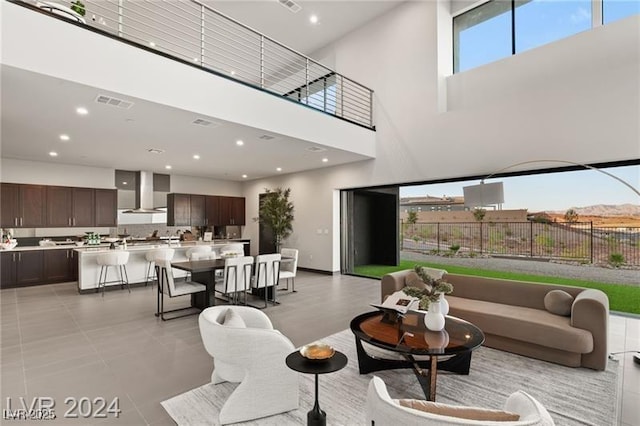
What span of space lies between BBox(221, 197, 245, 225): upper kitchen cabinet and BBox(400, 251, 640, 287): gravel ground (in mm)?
7474

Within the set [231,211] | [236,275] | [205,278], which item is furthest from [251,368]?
[231,211]

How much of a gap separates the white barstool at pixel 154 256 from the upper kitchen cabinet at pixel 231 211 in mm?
3812

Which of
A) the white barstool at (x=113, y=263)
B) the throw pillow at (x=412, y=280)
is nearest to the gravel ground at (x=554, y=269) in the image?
the throw pillow at (x=412, y=280)

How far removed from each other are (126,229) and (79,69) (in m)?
7.21

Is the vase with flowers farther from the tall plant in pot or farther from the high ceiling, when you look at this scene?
the tall plant in pot

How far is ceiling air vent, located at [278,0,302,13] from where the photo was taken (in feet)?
23.0

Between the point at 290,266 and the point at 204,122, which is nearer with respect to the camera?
the point at 204,122

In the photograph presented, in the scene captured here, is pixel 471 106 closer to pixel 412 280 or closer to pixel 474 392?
pixel 412 280

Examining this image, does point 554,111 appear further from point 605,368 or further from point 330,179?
point 330,179

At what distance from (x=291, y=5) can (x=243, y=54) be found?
243 centimetres

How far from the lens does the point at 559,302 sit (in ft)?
11.7

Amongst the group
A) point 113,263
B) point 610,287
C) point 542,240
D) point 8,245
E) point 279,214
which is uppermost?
point 279,214

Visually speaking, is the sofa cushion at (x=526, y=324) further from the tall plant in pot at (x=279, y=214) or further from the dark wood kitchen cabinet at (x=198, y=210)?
the dark wood kitchen cabinet at (x=198, y=210)

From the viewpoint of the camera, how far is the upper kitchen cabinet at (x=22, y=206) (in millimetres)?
7465
